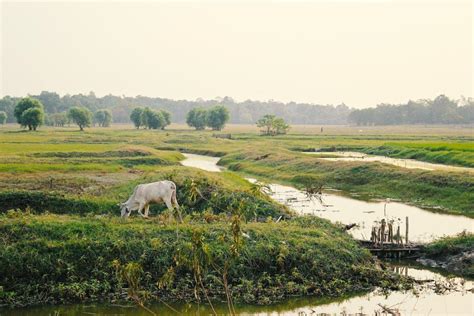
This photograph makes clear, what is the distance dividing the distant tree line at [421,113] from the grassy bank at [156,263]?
16459 cm

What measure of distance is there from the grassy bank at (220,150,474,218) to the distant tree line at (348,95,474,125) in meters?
132

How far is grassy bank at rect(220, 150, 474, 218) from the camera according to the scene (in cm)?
3369

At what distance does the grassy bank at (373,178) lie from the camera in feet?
111

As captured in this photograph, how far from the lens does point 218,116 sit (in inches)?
4781

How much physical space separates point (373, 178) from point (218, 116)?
8193cm

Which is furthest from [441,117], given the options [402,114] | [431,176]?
[431,176]

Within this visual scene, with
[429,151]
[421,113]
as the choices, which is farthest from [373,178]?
[421,113]

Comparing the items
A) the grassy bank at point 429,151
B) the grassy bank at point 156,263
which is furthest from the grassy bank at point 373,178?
the grassy bank at point 156,263

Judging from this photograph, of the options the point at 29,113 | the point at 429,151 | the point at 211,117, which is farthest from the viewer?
the point at 211,117

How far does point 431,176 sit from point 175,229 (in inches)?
939

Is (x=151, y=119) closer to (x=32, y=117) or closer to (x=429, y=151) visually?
(x=32, y=117)

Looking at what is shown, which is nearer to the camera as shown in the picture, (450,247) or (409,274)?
(409,274)

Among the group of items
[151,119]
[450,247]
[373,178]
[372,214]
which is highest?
[151,119]

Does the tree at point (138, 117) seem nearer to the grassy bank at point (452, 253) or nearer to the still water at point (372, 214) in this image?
the still water at point (372, 214)
